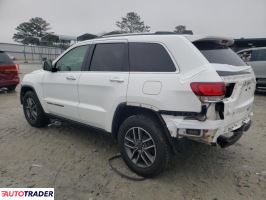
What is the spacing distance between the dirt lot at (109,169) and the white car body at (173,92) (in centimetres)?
63

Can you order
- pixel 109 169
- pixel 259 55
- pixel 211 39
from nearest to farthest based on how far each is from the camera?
pixel 211 39 → pixel 109 169 → pixel 259 55

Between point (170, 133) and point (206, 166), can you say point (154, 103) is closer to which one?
point (170, 133)

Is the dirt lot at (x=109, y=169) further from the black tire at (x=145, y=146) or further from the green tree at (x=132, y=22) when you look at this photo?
the green tree at (x=132, y=22)

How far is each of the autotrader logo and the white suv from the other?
3.66ft

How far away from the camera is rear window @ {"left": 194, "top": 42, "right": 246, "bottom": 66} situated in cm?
352

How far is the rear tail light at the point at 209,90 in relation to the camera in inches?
122

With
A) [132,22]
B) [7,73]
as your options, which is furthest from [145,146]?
[132,22]

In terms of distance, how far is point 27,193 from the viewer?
11.1ft

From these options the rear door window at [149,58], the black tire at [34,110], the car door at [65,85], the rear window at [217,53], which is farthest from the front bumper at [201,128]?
the black tire at [34,110]

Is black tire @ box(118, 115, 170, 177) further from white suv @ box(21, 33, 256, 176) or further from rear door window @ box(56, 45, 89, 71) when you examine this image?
rear door window @ box(56, 45, 89, 71)

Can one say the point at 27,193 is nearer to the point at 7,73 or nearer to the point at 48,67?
the point at 48,67

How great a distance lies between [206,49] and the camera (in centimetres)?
361

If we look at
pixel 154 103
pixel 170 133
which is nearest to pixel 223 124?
pixel 170 133

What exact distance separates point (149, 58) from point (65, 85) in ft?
5.81
